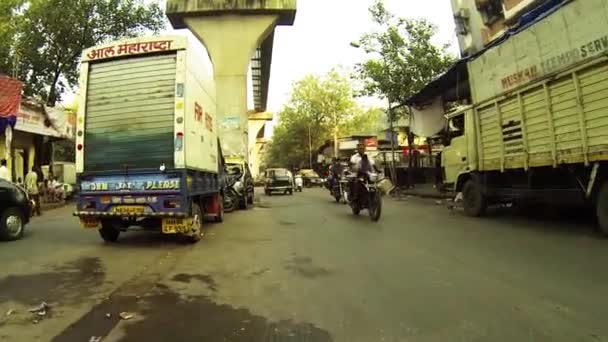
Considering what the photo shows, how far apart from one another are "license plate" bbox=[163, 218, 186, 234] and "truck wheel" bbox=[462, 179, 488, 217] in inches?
280

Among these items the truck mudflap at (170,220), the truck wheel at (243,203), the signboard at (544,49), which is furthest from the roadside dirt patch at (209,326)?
the truck wheel at (243,203)

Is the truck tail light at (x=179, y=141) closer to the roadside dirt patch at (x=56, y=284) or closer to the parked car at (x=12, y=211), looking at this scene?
the roadside dirt patch at (x=56, y=284)

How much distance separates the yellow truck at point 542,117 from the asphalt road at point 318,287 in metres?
1.08

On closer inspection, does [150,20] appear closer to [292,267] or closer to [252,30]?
[252,30]

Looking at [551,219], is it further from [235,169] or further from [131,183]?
[235,169]

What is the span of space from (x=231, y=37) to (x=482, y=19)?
13.9 m

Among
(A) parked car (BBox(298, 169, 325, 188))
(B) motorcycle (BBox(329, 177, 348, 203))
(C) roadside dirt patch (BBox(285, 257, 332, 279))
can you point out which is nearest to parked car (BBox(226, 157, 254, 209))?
(B) motorcycle (BBox(329, 177, 348, 203))

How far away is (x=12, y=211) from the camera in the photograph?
1047cm

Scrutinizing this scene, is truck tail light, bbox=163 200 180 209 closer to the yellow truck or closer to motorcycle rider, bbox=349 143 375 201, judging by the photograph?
motorcycle rider, bbox=349 143 375 201

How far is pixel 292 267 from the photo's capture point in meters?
6.91

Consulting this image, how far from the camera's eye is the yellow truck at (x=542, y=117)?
8.59 m

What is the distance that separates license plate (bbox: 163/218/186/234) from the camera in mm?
8844

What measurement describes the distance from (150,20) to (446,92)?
52.4 feet

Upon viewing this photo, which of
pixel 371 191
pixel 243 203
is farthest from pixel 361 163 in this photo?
pixel 243 203
